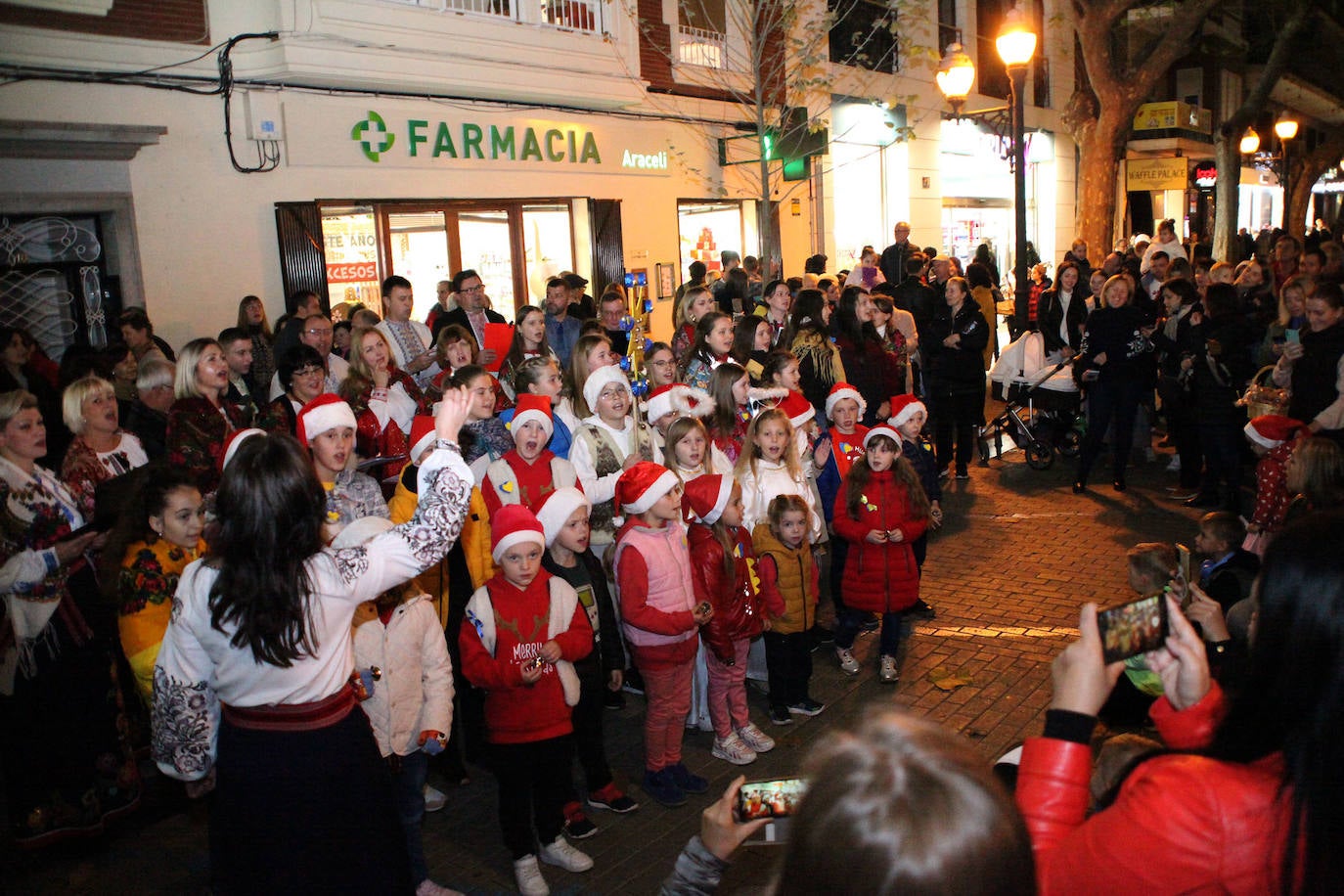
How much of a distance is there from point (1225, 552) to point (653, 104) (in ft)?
42.7

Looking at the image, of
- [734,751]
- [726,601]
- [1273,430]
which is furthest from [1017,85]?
[734,751]

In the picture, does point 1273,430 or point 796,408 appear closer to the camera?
point 1273,430

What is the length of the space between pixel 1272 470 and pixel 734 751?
12.2ft

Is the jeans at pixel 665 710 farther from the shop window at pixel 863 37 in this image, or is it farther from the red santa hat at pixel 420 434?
the shop window at pixel 863 37

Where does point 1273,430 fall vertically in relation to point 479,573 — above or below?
above

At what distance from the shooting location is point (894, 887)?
133cm

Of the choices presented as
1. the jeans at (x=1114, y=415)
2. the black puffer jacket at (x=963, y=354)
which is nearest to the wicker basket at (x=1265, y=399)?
the jeans at (x=1114, y=415)

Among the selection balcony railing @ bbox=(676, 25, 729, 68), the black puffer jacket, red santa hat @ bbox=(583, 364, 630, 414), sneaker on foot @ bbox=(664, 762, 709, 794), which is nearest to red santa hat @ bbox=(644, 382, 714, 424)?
red santa hat @ bbox=(583, 364, 630, 414)

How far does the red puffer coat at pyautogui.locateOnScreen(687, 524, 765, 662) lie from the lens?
5.27m

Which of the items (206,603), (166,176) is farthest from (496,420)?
(166,176)

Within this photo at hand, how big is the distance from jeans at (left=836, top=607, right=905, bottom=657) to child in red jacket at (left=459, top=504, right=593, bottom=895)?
2.50 metres

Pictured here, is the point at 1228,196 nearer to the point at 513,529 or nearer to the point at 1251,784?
the point at 513,529

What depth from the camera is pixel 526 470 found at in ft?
18.6

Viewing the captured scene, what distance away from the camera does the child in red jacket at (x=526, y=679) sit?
14.1 ft
